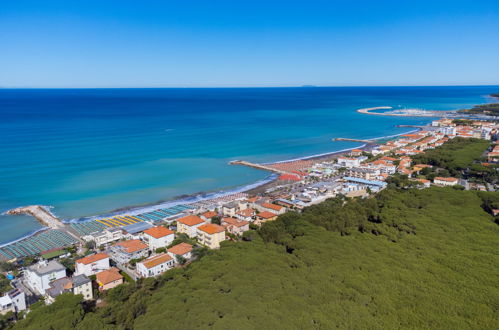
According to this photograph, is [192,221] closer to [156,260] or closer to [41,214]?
[156,260]

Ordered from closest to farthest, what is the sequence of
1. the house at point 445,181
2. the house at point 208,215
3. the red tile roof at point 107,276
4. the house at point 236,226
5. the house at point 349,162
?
the red tile roof at point 107,276
the house at point 236,226
the house at point 208,215
the house at point 445,181
the house at point 349,162

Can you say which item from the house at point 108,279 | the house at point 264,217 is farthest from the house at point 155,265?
the house at point 264,217

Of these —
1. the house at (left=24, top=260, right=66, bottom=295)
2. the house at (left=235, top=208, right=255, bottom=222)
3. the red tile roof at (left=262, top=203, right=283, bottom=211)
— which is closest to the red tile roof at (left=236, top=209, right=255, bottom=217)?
the house at (left=235, top=208, right=255, bottom=222)

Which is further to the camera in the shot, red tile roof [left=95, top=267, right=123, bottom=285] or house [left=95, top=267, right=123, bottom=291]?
red tile roof [left=95, top=267, right=123, bottom=285]

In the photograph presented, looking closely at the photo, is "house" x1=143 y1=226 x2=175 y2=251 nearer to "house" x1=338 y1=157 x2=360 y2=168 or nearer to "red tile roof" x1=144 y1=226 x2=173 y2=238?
"red tile roof" x1=144 y1=226 x2=173 y2=238

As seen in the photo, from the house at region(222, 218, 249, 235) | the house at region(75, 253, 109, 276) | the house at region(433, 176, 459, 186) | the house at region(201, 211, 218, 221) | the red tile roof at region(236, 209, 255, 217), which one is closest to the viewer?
the house at region(75, 253, 109, 276)

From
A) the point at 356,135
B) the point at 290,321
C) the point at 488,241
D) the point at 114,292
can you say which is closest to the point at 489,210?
the point at 488,241

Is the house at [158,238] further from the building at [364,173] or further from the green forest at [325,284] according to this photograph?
the building at [364,173]

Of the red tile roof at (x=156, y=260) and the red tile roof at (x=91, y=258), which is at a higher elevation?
the red tile roof at (x=91, y=258)
